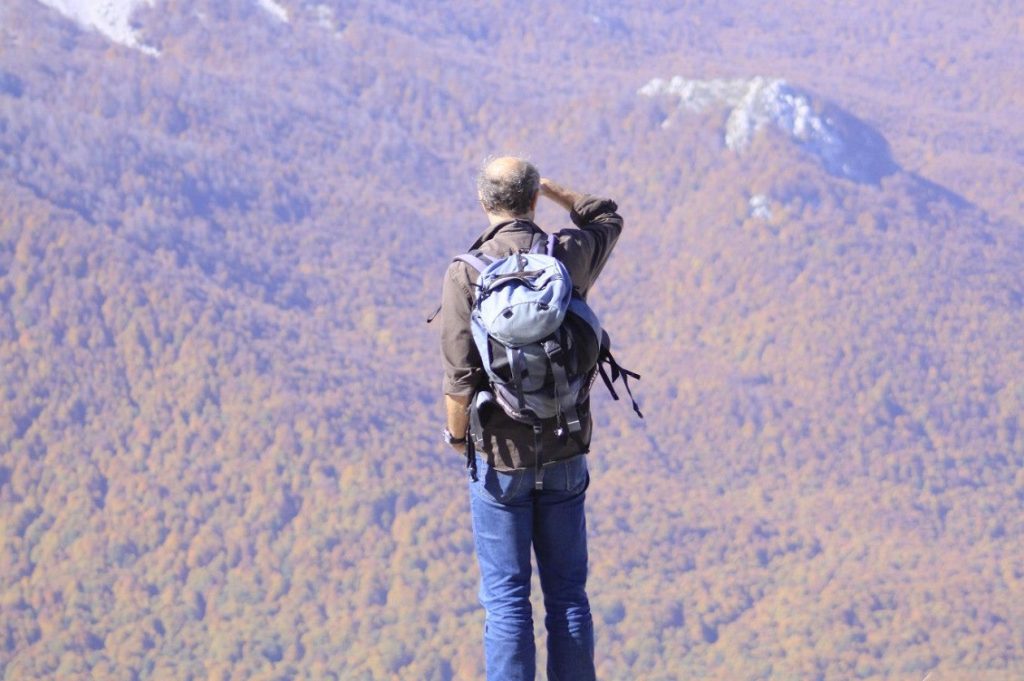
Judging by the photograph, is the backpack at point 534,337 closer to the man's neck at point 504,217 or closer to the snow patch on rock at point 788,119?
the man's neck at point 504,217

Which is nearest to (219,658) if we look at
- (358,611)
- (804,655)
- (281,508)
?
(358,611)

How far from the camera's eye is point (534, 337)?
596 centimetres

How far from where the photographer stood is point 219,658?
308 ft

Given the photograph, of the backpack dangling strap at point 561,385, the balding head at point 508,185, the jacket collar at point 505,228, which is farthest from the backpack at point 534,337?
the balding head at point 508,185

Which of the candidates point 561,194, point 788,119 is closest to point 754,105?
point 788,119

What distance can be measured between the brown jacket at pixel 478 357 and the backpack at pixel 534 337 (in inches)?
2.0

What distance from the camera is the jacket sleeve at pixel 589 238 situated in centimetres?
644

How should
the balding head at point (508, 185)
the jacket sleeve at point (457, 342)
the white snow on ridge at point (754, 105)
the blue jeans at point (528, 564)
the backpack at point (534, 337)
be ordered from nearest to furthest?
the backpack at point (534, 337), the jacket sleeve at point (457, 342), the balding head at point (508, 185), the blue jeans at point (528, 564), the white snow on ridge at point (754, 105)

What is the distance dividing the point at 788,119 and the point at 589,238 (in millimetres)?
155580

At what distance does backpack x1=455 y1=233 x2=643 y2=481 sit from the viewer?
594 centimetres

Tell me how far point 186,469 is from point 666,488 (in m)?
40.5

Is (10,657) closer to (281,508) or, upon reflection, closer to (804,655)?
(281,508)

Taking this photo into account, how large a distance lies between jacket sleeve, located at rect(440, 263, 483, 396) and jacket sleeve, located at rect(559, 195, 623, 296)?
1.77 ft

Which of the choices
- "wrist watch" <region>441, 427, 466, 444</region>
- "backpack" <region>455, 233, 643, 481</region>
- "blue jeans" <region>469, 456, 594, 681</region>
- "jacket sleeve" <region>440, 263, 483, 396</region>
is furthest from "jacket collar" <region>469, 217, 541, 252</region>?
"blue jeans" <region>469, 456, 594, 681</region>
